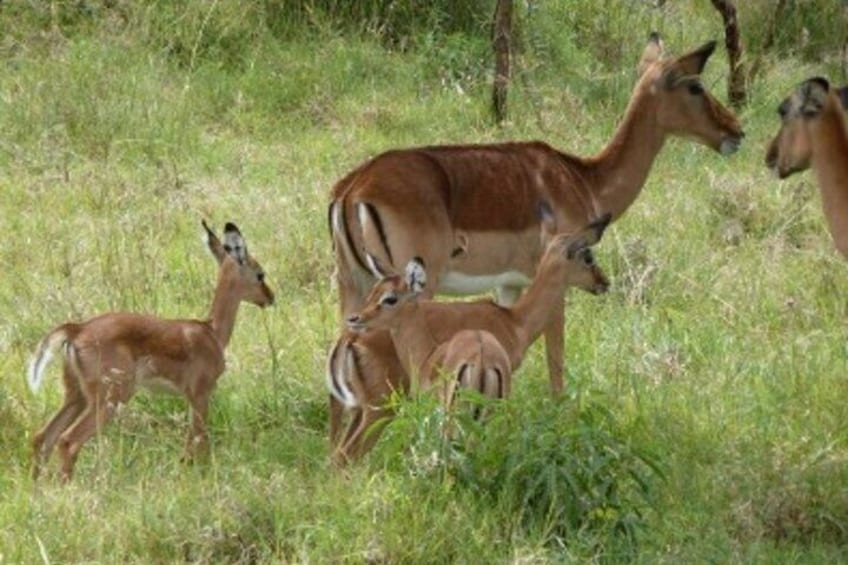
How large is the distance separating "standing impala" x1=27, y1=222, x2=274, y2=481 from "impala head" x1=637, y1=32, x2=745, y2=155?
2.19 m

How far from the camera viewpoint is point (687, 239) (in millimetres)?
8602

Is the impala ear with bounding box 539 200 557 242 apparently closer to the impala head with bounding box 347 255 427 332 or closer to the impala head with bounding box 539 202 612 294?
the impala head with bounding box 539 202 612 294

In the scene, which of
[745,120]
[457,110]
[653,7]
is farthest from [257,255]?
[653,7]

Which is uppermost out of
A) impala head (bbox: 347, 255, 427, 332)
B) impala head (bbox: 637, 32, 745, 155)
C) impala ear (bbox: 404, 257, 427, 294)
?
impala head (bbox: 637, 32, 745, 155)

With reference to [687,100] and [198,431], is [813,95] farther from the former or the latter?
[198,431]

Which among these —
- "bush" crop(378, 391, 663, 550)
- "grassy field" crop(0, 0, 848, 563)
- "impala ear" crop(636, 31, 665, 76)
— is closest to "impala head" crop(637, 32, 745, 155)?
"impala ear" crop(636, 31, 665, 76)

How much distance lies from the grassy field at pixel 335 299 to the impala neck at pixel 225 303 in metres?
0.18

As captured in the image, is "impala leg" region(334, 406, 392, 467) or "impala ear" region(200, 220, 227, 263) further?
"impala ear" region(200, 220, 227, 263)

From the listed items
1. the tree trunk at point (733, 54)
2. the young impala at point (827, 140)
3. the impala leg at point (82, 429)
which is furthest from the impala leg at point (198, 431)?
the tree trunk at point (733, 54)

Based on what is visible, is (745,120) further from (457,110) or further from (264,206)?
(264,206)

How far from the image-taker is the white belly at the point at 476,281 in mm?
6922

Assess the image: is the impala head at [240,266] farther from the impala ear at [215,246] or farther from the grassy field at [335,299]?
the grassy field at [335,299]

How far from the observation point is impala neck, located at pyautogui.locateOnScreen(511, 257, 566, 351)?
6363 mm

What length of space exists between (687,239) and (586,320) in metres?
1.22
